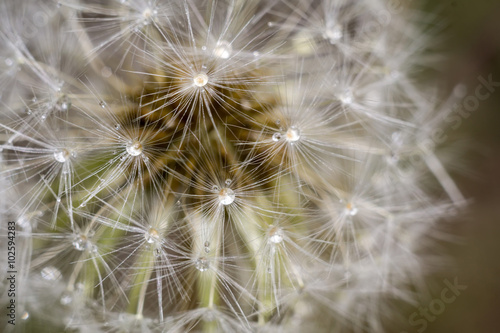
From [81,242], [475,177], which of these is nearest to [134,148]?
[81,242]

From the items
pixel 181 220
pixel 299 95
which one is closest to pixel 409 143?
pixel 299 95

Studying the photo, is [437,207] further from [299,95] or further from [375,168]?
[299,95]

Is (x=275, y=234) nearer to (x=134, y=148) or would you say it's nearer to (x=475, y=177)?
(x=134, y=148)

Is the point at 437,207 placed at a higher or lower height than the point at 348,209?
higher

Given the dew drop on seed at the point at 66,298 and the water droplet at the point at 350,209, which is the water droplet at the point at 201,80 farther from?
the dew drop on seed at the point at 66,298

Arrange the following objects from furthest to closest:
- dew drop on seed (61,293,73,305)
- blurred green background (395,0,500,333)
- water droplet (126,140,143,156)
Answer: blurred green background (395,0,500,333), dew drop on seed (61,293,73,305), water droplet (126,140,143,156)

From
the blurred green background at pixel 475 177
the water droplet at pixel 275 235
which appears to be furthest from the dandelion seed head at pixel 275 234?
the blurred green background at pixel 475 177

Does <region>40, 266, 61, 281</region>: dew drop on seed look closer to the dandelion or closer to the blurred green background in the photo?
the dandelion

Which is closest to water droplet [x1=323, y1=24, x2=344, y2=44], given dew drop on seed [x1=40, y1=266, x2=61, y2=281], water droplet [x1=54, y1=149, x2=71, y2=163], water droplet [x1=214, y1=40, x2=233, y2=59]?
water droplet [x1=214, y1=40, x2=233, y2=59]
